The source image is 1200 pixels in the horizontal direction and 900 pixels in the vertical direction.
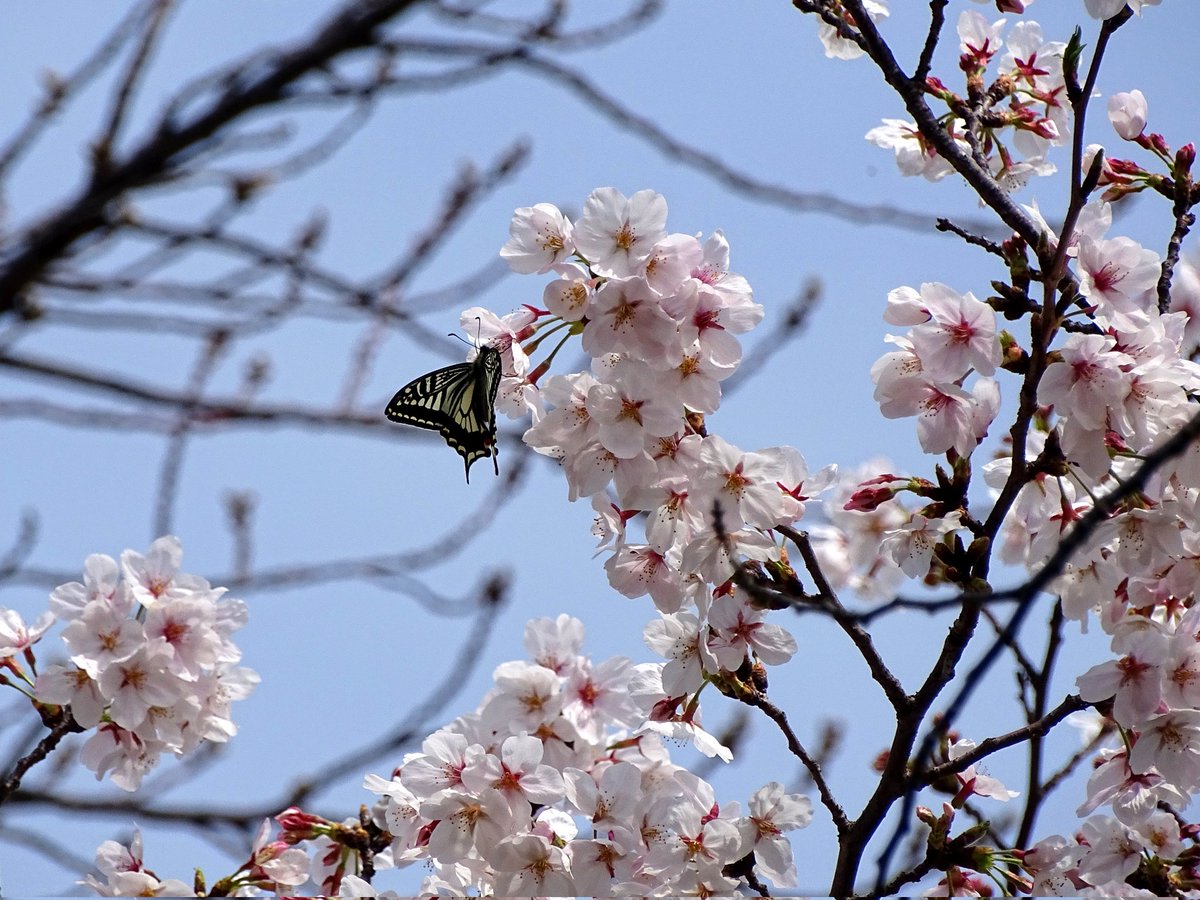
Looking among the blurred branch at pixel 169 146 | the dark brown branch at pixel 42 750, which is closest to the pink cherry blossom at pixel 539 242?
the blurred branch at pixel 169 146

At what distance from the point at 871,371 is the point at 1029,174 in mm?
816

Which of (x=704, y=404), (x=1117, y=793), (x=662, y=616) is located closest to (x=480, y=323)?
(x=704, y=404)

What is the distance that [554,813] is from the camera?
Result: 2.34m

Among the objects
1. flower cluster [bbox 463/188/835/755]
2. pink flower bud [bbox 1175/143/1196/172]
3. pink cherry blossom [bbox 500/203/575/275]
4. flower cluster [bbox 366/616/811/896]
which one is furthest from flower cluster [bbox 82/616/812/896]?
pink flower bud [bbox 1175/143/1196/172]

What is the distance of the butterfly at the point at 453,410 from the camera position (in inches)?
105

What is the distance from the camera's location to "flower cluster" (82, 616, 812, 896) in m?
2.27

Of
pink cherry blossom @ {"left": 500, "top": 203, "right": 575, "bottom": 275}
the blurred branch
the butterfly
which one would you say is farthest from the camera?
the butterfly

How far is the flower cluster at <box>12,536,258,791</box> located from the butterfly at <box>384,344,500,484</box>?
2.18 feet

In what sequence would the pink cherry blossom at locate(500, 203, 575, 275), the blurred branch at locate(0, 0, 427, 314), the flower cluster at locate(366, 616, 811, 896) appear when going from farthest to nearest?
1. the flower cluster at locate(366, 616, 811, 896)
2. the pink cherry blossom at locate(500, 203, 575, 275)
3. the blurred branch at locate(0, 0, 427, 314)

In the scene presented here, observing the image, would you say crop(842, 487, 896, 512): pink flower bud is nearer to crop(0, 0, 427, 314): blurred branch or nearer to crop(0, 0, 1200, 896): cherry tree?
crop(0, 0, 1200, 896): cherry tree

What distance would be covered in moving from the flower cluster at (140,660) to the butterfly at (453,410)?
66 cm

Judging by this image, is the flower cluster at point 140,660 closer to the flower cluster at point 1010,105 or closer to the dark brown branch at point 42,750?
the dark brown branch at point 42,750

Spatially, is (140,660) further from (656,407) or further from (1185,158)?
A: (1185,158)

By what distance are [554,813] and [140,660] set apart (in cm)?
89
